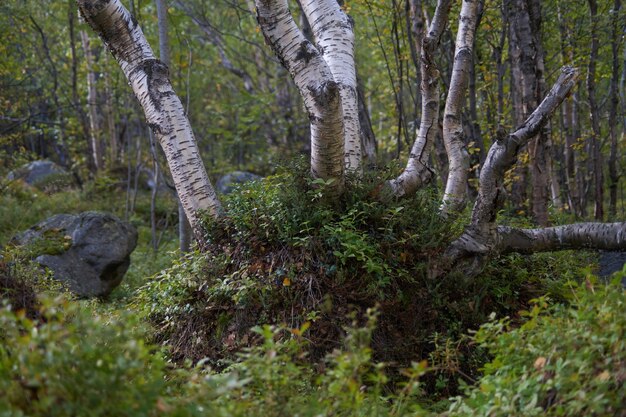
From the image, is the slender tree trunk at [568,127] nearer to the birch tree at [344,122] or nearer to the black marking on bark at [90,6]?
the birch tree at [344,122]

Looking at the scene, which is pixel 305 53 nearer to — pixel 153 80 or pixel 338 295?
pixel 153 80

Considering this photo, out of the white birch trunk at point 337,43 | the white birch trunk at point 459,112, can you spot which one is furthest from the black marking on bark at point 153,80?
the white birch trunk at point 459,112

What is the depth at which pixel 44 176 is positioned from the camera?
1792 centimetres

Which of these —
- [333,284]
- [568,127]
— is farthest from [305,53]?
[568,127]

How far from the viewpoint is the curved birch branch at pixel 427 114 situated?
529cm

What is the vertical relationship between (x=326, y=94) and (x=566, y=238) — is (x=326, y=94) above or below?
above

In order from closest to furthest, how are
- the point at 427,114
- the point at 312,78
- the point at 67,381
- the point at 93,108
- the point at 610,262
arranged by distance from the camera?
the point at 67,381
the point at 312,78
the point at 427,114
the point at 610,262
the point at 93,108

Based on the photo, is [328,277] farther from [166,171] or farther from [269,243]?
[166,171]

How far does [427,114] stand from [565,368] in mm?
3492

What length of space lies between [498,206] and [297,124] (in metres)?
12.1

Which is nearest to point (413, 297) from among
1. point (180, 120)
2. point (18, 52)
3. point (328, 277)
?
point (328, 277)

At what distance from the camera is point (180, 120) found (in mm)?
5402

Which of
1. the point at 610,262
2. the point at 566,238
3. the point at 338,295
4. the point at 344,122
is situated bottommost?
the point at 610,262

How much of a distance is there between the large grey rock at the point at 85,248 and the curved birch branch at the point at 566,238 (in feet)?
21.5
